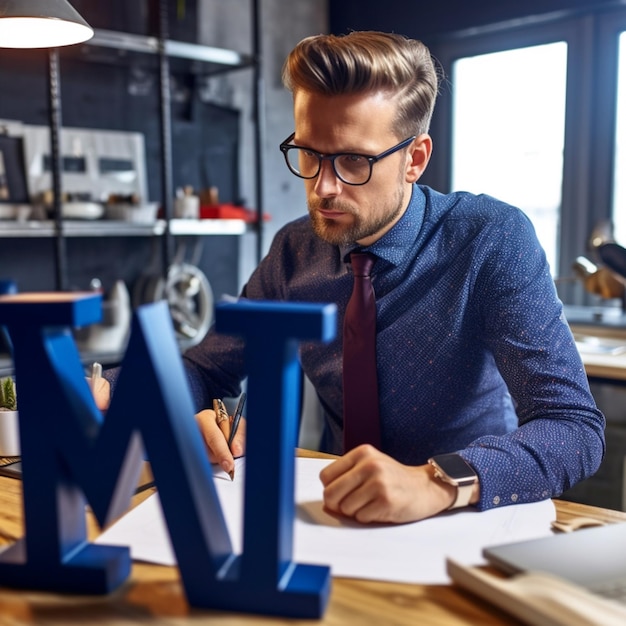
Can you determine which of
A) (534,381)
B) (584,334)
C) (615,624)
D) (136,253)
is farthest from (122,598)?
(136,253)

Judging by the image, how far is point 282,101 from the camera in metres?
4.22

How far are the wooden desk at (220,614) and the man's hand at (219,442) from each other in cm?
33

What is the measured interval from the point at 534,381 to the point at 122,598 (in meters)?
0.75

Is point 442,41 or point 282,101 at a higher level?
point 442,41

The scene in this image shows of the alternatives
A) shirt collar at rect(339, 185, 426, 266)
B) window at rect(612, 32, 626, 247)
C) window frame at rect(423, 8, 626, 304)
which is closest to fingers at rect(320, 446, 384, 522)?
shirt collar at rect(339, 185, 426, 266)

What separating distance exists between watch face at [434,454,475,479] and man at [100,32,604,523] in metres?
0.07

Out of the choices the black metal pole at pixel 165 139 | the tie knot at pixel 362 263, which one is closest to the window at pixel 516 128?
the black metal pole at pixel 165 139

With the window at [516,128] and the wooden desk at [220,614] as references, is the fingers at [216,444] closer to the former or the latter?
the wooden desk at [220,614]

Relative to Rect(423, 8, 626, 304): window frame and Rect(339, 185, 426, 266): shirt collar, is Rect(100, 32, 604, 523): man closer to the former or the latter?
Rect(339, 185, 426, 266): shirt collar

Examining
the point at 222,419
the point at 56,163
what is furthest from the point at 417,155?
the point at 56,163

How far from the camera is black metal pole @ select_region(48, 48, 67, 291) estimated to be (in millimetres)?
2953

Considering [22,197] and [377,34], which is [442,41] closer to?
[22,197]

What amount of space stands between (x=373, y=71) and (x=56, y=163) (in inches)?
80.1

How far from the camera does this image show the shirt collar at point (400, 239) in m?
1.47
